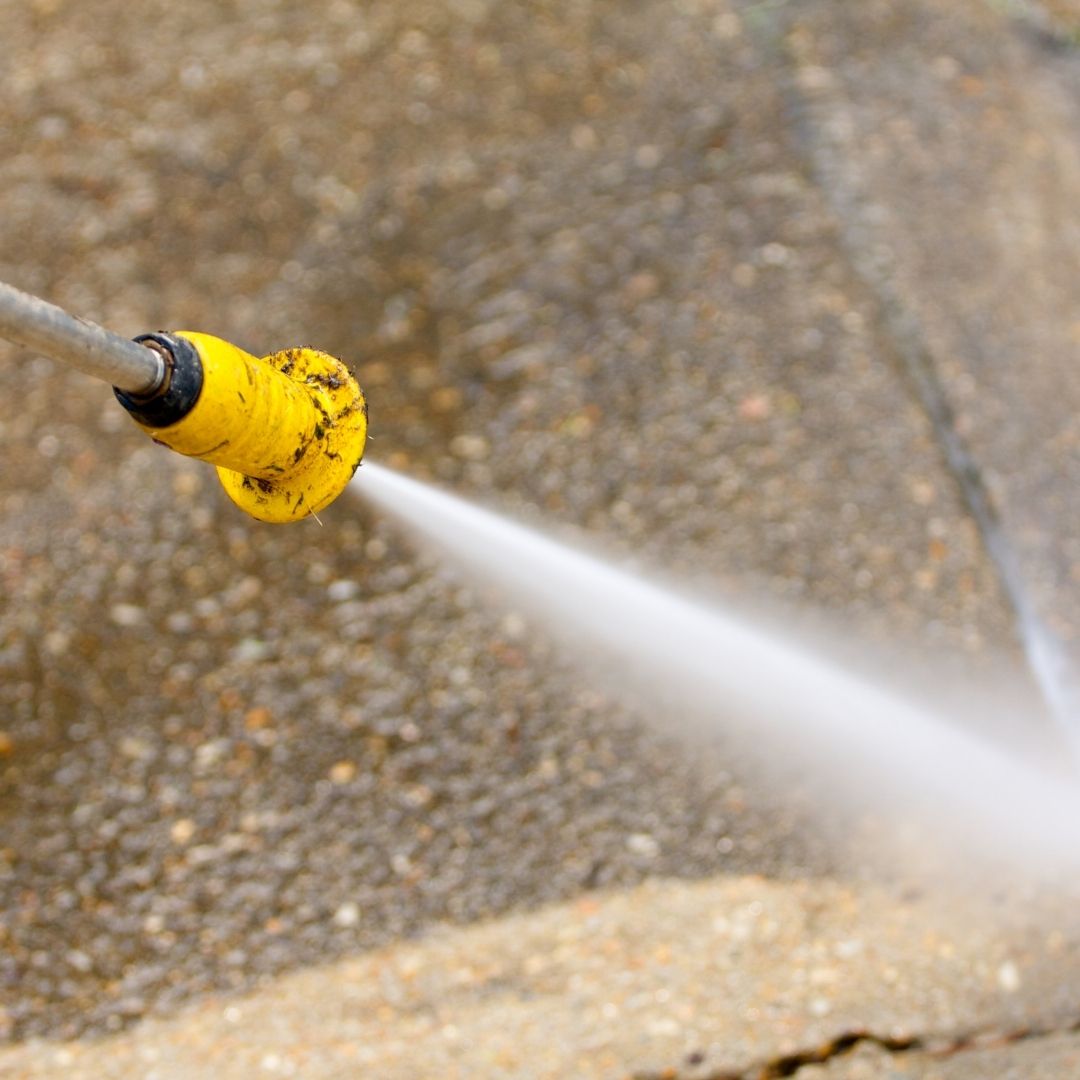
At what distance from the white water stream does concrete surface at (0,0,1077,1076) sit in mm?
74

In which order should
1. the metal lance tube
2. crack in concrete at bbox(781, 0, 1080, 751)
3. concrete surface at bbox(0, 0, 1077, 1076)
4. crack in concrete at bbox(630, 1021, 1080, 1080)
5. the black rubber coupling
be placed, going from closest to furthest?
the metal lance tube
the black rubber coupling
crack in concrete at bbox(630, 1021, 1080, 1080)
concrete surface at bbox(0, 0, 1077, 1076)
crack in concrete at bbox(781, 0, 1080, 751)

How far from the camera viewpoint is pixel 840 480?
7.77ft

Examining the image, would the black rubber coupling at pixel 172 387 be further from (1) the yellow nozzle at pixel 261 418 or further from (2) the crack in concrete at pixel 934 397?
Result: (2) the crack in concrete at pixel 934 397

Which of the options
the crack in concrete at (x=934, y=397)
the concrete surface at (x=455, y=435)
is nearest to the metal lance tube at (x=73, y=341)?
the concrete surface at (x=455, y=435)

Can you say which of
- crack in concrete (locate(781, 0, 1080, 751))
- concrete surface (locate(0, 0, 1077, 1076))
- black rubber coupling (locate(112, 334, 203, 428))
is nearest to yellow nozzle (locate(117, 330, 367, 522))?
black rubber coupling (locate(112, 334, 203, 428))

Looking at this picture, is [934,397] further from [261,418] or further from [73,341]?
[73,341]

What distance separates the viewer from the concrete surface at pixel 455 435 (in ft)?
6.41

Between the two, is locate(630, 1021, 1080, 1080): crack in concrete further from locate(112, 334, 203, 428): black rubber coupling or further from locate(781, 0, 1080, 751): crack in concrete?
locate(112, 334, 203, 428): black rubber coupling

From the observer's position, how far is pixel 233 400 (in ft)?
4.00

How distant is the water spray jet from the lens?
1.09 meters

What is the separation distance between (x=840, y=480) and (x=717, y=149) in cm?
98

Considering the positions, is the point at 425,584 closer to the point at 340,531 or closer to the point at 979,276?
the point at 340,531

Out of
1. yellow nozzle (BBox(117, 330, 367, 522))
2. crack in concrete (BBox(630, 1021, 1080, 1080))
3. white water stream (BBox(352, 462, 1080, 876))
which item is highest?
yellow nozzle (BBox(117, 330, 367, 522))

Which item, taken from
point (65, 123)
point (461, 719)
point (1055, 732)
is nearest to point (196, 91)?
point (65, 123)
